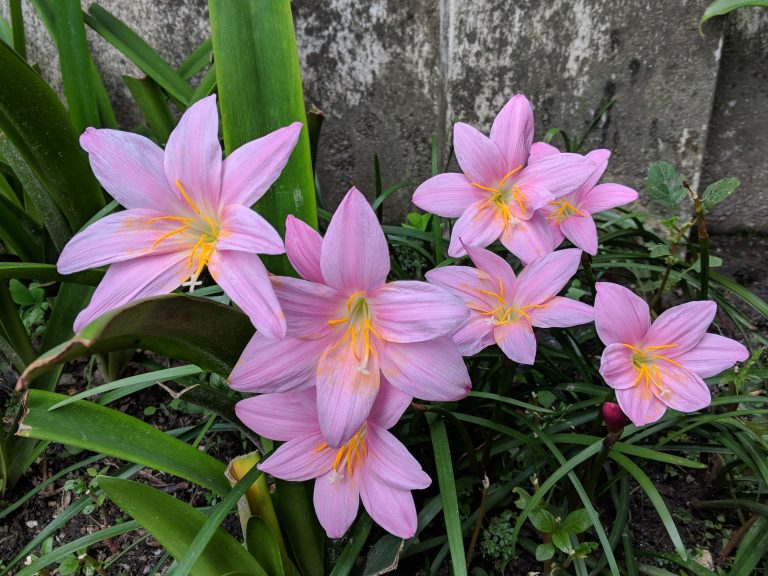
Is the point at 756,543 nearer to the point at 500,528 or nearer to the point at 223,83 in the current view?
the point at 500,528

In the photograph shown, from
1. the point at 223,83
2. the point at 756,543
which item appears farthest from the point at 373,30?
the point at 756,543

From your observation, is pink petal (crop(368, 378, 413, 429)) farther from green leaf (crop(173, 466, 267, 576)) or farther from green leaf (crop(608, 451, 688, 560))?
green leaf (crop(608, 451, 688, 560))

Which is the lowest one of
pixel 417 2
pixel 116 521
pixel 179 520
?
pixel 116 521

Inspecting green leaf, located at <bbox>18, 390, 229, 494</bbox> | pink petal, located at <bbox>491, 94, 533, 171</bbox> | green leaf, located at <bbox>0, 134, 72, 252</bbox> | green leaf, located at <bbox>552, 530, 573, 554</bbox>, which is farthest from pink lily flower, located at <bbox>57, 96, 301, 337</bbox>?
green leaf, located at <bbox>0, 134, 72, 252</bbox>

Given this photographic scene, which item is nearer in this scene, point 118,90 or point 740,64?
point 740,64

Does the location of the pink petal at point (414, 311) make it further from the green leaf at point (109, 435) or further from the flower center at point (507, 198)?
the green leaf at point (109, 435)

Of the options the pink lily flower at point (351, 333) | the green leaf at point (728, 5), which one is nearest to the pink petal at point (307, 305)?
the pink lily flower at point (351, 333)
